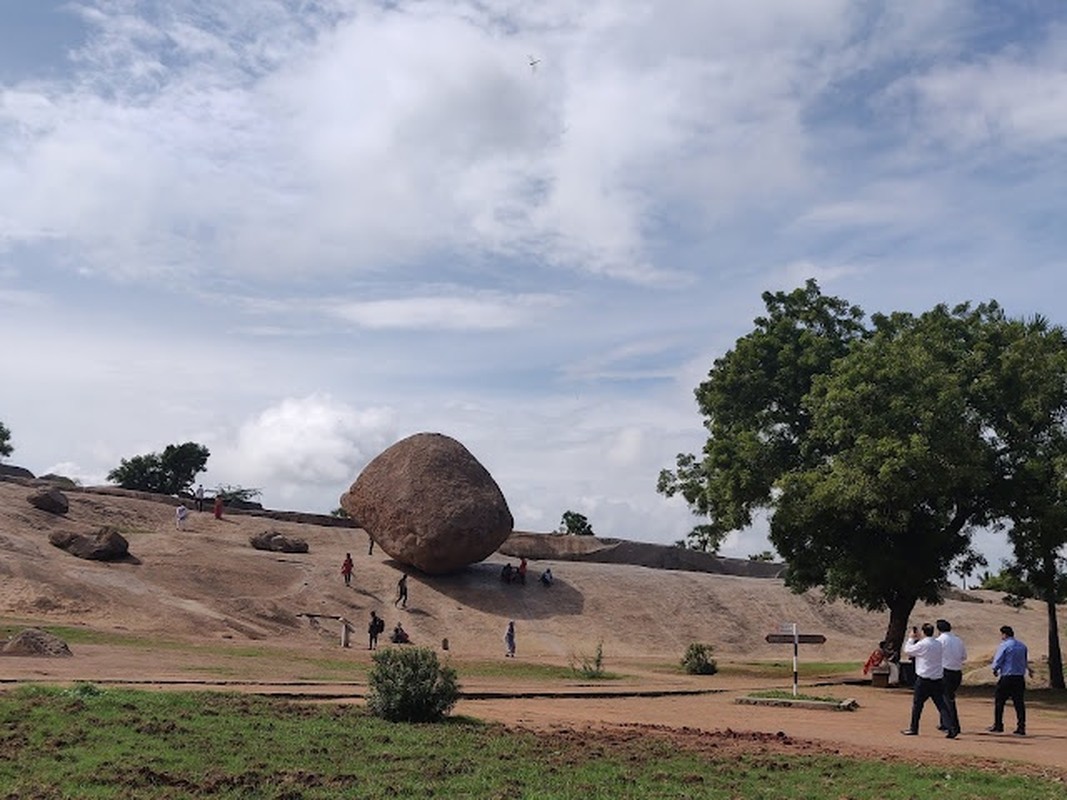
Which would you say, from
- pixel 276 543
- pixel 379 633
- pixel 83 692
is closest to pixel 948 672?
pixel 83 692

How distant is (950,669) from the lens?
16.4 m

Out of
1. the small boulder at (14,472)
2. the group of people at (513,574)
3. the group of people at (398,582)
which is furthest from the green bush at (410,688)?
the small boulder at (14,472)

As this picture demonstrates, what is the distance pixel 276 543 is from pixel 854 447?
92.6ft

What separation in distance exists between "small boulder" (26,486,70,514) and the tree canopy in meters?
26.3

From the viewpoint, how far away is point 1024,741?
16281 mm

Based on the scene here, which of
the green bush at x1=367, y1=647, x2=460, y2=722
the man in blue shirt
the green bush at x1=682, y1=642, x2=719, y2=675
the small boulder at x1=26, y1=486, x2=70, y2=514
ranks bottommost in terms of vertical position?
the green bush at x1=682, y1=642, x2=719, y2=675

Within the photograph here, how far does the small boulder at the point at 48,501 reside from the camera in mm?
44938

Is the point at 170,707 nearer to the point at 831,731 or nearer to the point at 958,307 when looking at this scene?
the point at 831,731

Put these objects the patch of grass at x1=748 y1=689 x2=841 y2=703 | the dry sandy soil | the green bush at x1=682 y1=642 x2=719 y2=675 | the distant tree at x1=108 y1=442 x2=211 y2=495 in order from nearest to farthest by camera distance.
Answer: the dry sandy soil
the patch of grass at x1=748 y1=689 x2=841 y2=703
the green bush at x1=682 y1=642 x2=719 y2=675
the distant tree at x1=108 y1=442 x2=211 y2=495

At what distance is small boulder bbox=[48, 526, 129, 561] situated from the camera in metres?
39.5

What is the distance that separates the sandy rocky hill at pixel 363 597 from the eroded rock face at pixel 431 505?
1486 millimetres

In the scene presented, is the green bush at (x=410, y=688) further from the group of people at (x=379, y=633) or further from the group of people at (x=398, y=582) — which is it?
the group of people at (x=398, y=582)

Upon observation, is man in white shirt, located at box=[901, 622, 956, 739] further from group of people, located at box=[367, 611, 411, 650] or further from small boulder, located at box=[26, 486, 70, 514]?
small boulder, located at box=[26, 486, 70, 514]

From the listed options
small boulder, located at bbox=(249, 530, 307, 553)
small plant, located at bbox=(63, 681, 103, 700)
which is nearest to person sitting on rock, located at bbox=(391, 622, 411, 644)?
small boulder, located at bbox=(249, 530, 307, 553)
